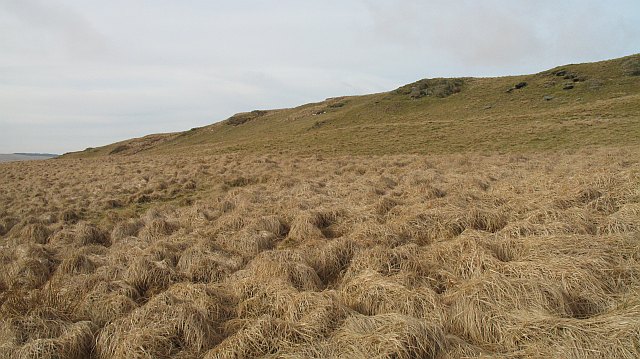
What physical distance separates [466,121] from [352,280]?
4115 cm

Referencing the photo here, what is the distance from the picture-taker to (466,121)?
4322 cm

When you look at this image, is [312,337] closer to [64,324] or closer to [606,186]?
[64,324]

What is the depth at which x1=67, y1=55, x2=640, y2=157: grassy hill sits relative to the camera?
A: 104 ft

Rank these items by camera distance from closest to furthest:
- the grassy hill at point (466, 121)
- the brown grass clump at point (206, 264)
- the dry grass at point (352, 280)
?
the dry grass at point (352, 280) < the brown grass clump at point (206, 264) < the grassy hill at point (466, 121)

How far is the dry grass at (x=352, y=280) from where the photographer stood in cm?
452

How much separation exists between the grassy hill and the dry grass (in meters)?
21.9

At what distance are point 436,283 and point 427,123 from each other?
4060 centimetres

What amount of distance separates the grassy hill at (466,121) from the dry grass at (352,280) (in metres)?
21.9

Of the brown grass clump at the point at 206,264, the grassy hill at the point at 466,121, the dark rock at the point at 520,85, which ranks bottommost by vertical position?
the brown grass clump at the point at 206,264

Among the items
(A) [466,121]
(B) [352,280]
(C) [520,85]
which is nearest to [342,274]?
(B) [352,280]

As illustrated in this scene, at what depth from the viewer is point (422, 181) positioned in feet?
48.8

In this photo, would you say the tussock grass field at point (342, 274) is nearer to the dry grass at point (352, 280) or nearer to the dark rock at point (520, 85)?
the dry grass at point (352, 280)

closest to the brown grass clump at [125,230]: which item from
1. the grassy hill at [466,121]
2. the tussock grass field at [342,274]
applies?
the tussock grass field at [342,274]

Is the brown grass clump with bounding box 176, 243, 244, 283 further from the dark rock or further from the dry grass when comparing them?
the dark rock
